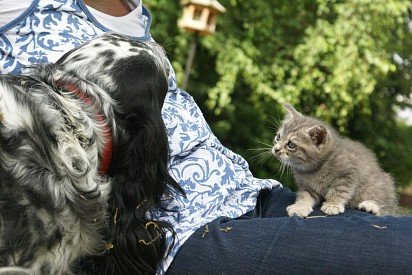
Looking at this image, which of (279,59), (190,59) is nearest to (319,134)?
(190,59)

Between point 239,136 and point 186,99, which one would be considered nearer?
point 186,99

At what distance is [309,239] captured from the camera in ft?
8.25

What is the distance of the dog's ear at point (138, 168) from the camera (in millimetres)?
2682

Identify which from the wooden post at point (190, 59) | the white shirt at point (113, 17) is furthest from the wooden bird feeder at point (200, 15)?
the white shirt at point (113, 17)

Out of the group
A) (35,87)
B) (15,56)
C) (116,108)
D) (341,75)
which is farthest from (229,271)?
(341,75)

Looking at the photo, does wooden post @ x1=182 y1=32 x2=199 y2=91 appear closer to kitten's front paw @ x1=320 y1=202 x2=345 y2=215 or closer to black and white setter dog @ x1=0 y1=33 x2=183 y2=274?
kitten's front paw @ x1=320 y1=202 x2=345 y2=215

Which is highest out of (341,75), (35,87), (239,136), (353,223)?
(35,87)

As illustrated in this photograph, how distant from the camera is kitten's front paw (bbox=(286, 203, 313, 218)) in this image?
2.99 m

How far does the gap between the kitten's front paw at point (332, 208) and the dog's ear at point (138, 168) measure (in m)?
0.71

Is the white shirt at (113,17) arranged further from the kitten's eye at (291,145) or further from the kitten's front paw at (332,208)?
the kitten's front paw at (332,208)

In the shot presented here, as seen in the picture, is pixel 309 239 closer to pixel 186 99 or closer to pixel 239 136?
pixel 186 99

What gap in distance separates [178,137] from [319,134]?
30.0 inches

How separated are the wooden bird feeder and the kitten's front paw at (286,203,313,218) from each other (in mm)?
5051

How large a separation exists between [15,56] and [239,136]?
6.52 meters
